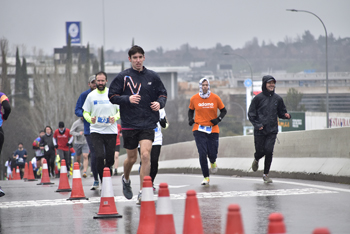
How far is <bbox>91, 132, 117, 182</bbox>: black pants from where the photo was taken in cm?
1077

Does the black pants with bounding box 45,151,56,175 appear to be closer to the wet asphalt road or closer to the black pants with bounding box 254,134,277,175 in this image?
the wet asphalt road

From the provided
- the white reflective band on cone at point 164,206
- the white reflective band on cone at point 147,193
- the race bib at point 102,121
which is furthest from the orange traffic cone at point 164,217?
the race bib at point 102,121

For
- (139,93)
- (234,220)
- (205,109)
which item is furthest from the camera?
(205,109)

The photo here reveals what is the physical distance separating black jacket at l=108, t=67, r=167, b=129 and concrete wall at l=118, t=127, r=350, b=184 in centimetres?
427

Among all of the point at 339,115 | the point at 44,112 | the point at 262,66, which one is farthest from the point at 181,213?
the point at 262,66

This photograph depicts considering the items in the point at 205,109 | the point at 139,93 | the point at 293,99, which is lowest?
the point at 293,99

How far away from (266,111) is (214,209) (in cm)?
447

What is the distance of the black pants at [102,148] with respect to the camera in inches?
424

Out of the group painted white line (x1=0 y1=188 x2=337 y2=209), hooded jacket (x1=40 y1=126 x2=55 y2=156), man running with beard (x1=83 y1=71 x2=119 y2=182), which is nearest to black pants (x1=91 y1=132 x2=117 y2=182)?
man running with beard (x1=83 y1=71 x2=119 y2=182)

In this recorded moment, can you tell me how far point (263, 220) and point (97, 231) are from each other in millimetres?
1836

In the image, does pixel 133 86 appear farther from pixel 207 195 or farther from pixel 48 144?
pixel 48 144

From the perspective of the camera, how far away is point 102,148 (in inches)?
426

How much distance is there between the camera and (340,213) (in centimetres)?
755

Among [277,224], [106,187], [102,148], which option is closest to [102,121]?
[102,148]
